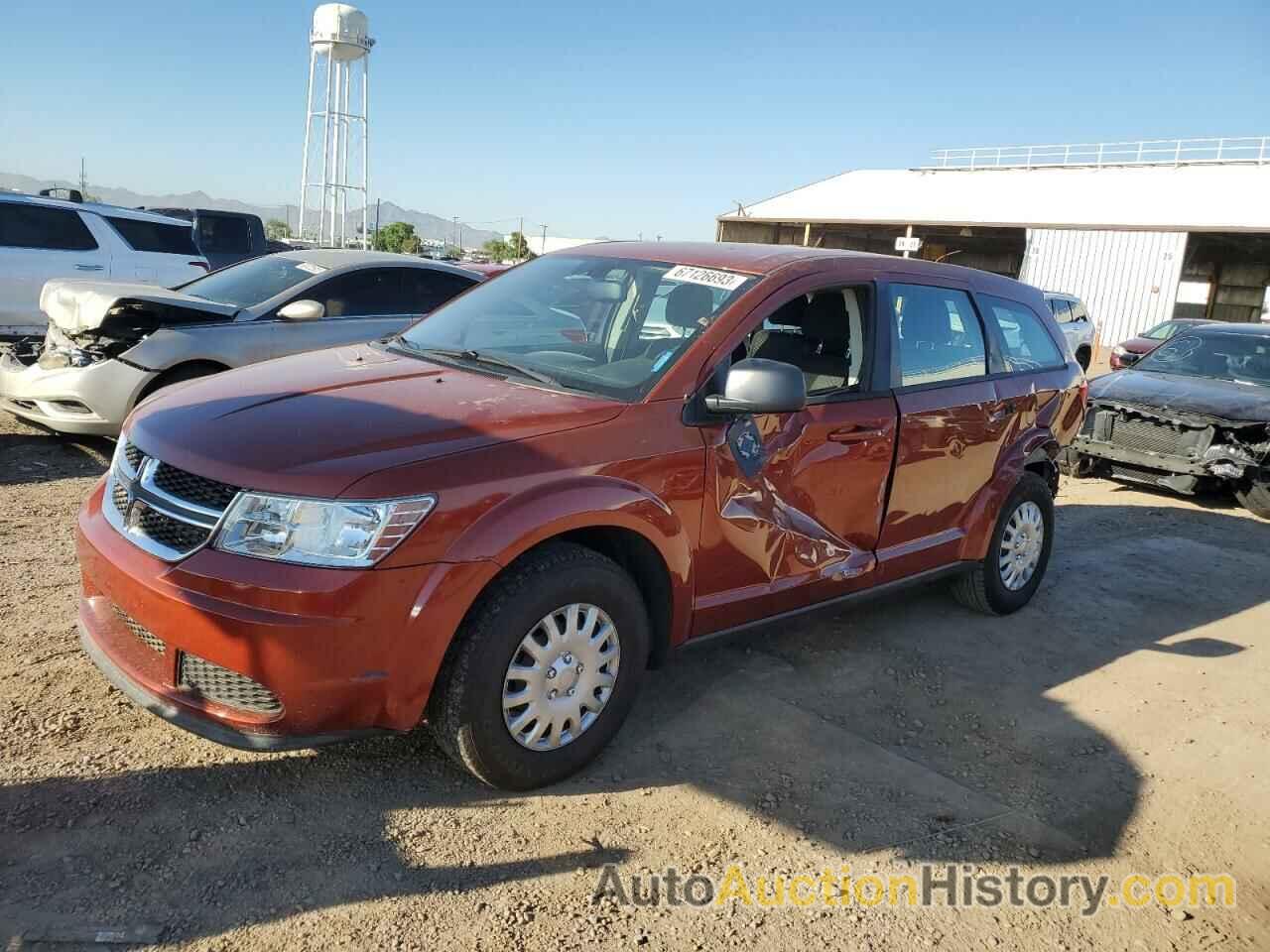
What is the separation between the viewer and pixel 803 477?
12.5 ft

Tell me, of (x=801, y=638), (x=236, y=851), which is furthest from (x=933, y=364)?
(x=236, y=851)

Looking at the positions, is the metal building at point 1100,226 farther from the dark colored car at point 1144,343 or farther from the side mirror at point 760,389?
the side mirror at point 760,389

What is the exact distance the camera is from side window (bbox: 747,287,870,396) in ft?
13.5

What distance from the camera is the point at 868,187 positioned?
40.8 metres

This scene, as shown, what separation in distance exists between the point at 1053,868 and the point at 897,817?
487mm

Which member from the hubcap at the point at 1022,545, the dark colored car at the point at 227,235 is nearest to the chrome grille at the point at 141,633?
the hubcap at the point at 1022,545

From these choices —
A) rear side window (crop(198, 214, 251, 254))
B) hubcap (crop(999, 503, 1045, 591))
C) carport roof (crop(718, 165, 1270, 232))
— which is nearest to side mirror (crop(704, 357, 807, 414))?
hubcap (crop(999, 503, 1045, 591))

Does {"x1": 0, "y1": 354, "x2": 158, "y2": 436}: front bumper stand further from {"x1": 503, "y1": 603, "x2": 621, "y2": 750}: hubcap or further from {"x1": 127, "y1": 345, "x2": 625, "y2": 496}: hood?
{"x1": 503, "y1": 603, "x2": 621, "y2": 750}: hubcap

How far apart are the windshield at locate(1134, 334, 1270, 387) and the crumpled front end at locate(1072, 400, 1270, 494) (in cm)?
108

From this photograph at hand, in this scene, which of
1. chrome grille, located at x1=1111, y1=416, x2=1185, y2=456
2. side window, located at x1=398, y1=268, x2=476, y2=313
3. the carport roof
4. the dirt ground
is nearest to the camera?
the dirt ground

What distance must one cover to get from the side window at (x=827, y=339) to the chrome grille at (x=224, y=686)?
91.1 inches

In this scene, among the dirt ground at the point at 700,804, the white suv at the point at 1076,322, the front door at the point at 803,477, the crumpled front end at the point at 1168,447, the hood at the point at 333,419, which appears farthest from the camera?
the white suv at the point at 1076,322

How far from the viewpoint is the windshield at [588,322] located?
3.61 metres

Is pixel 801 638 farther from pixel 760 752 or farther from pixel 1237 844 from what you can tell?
pixel 1237 844
